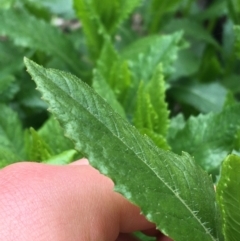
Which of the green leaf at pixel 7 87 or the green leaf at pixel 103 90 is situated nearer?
the green leaf at pixel 103 90

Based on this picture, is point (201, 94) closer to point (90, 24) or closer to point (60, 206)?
point (90, 24)

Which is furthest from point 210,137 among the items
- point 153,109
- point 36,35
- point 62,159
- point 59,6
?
point 59,6

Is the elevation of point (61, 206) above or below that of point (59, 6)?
below

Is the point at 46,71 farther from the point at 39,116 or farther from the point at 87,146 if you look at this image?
the point at 39,116

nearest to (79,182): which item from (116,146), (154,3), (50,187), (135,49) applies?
(50,187)

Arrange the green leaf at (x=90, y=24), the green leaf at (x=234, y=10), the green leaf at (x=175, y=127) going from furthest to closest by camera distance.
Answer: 1. the green leaf at (x=234, y=10)
2. the green leaf at (x=90, y=24)
3. the green leaf at (x=175, y=127)

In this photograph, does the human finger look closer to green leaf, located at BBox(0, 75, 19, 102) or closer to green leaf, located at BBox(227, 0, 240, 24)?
green leaf, located at BBox(0, 75, 19, 102)

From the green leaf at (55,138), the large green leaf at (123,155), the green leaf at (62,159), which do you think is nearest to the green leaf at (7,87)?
the green leaf at (55,138)

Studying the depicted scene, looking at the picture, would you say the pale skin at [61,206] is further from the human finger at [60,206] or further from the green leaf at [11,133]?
the green leaf at [11,133]
